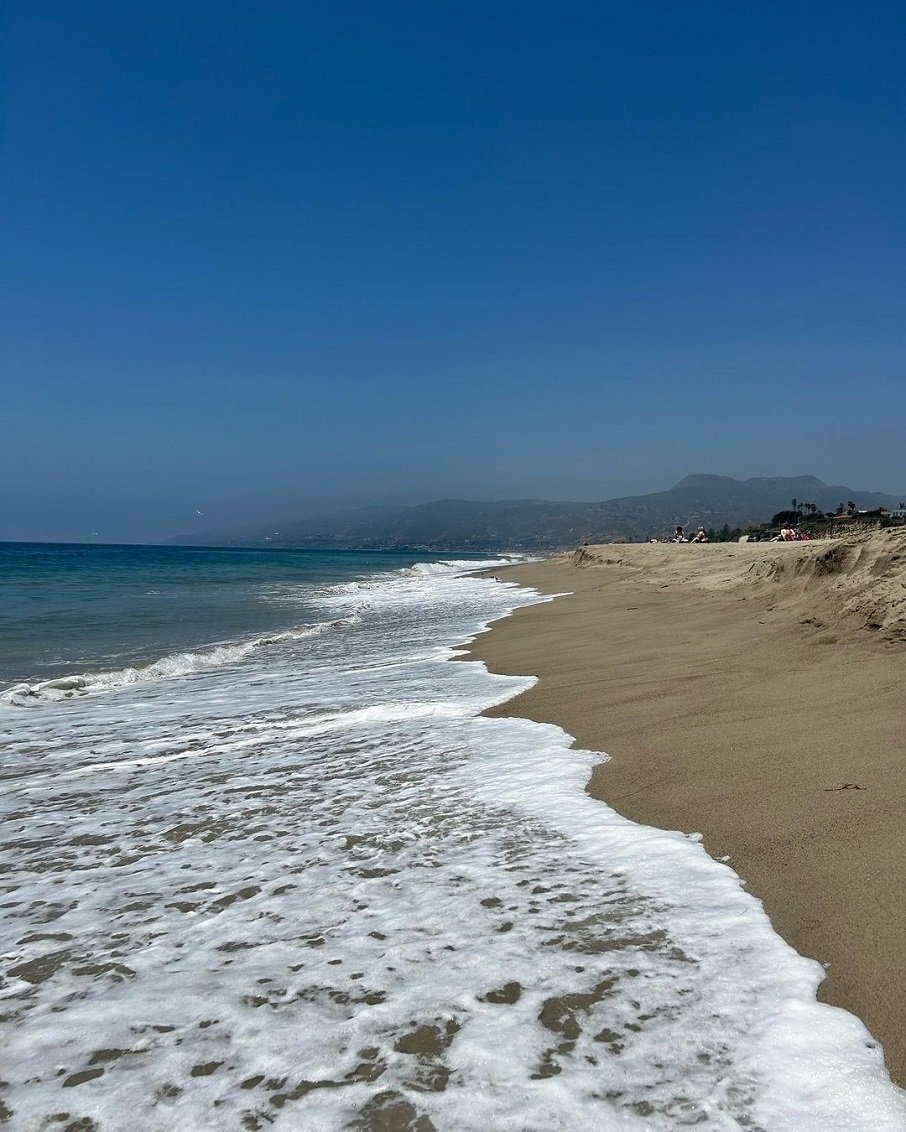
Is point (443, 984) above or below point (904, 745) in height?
below

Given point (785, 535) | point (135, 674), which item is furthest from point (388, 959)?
point (785, 535)

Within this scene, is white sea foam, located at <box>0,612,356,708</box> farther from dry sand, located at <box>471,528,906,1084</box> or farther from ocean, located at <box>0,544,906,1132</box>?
dry sand, located at <box>471,528,906,1084</box>

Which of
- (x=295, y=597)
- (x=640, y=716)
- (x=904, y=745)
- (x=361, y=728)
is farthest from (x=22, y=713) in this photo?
(x=295, y=597)

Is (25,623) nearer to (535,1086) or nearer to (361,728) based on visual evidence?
(361,728)

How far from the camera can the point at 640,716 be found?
18.3ft

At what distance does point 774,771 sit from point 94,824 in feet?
13.1

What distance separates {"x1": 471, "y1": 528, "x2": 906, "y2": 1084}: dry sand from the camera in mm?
2588

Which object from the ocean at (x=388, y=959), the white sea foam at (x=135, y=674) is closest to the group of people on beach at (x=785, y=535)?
the white sea foam at (x=135, y=674)

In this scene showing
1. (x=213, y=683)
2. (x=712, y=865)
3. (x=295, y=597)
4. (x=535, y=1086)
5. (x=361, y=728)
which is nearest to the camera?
(x=535, y=1086)

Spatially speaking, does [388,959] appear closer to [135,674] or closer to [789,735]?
[789,735]

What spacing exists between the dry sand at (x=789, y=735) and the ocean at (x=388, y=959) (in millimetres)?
177

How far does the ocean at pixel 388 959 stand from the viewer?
1.89 m

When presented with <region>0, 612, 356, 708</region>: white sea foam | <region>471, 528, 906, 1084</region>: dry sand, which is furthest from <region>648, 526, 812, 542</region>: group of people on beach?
<region>0, 612, 356, 708</region>: white sea foam

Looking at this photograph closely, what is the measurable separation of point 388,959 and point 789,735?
3.13 meters
